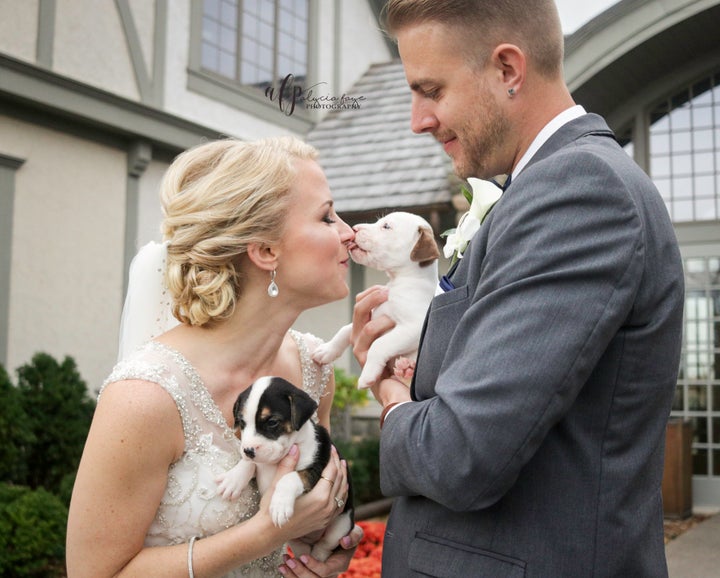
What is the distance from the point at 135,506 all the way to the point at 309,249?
1041 millimetres

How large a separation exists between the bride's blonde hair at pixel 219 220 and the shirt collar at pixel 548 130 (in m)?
1.06

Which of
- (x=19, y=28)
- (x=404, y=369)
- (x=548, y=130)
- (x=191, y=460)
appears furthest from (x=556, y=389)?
(x=19, y=28)

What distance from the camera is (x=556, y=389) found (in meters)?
1.64

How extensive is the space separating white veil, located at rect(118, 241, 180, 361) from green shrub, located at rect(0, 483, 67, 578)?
349 cm

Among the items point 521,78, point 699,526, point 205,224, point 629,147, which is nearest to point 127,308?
point 205,224

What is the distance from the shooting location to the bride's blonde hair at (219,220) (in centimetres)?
277

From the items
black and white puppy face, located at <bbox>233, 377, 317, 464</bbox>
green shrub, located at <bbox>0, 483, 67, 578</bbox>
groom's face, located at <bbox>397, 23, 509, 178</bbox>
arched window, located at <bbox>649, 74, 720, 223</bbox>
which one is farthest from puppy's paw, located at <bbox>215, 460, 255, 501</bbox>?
arched window, located at <bbox>649, 74, 720, 223</bbox>

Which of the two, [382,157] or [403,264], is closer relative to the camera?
[403,264]

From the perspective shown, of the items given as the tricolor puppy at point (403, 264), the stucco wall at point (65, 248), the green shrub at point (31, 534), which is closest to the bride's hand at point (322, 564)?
the tricolor puppy at point (403, 264)

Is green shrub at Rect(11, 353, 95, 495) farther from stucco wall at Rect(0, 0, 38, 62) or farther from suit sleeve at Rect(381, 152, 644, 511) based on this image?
suit sleeve at Rect(381, 152, 644, 511)

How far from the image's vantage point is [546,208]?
170cm

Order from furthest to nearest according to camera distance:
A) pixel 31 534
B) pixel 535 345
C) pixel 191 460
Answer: pixel 31 534 → pixel 191 460 → pixel 535 345

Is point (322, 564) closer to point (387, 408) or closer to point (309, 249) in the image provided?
point (387, 408)

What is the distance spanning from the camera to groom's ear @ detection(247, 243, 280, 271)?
281 cm
